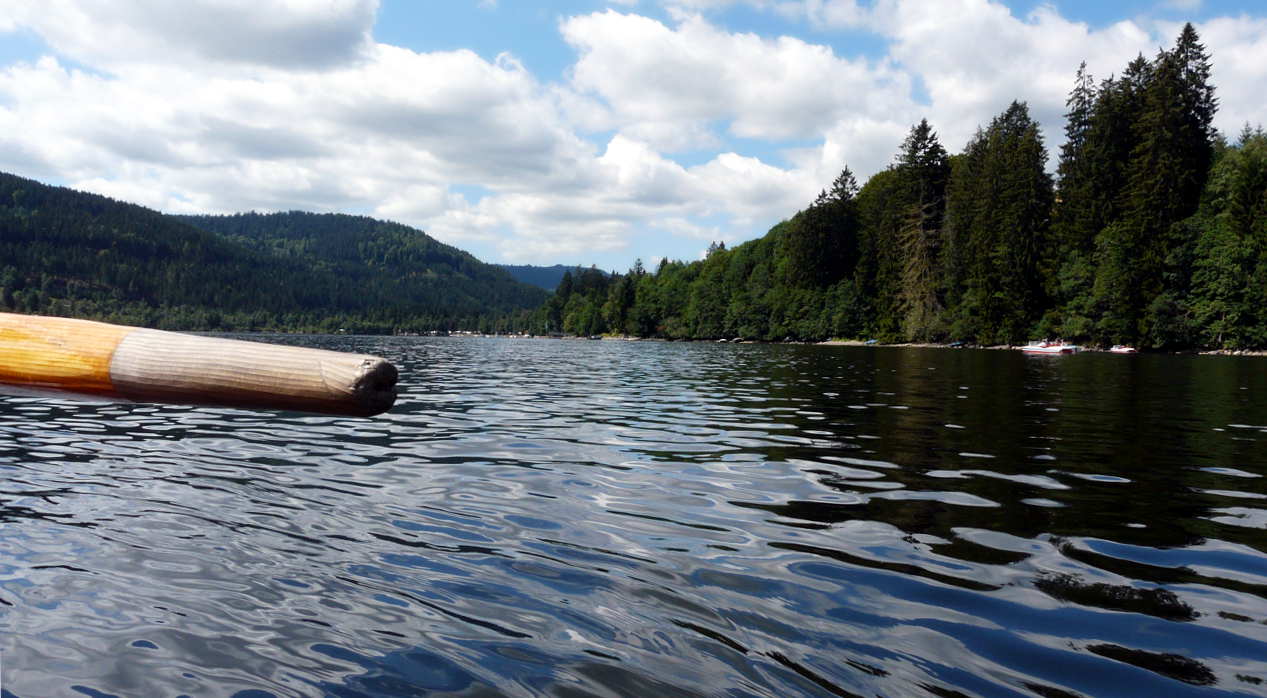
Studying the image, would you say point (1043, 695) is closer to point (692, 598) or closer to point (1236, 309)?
point (692, 598)

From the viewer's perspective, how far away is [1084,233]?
288 feet

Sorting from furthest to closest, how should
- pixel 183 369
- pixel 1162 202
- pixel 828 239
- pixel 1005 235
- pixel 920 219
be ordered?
pixel 828 239 → pixel 920 219 → pixel 1005 235 → pixel 1162 202 → pixel 183 369

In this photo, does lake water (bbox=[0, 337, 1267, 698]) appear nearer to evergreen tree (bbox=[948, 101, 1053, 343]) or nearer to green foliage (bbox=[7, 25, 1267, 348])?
green foliage (bbox=[7, 25, 1267, 348])

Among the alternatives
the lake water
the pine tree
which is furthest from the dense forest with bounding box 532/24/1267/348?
the lake water

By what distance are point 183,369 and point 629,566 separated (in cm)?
465

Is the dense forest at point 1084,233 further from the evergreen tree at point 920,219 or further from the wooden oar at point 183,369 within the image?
the wooden oar at point 183,369

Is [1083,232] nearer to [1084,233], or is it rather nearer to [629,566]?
[1084,233]

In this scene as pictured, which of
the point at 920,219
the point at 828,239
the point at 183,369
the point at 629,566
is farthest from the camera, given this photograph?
the point at 828,239

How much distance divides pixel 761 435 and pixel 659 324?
605 feet

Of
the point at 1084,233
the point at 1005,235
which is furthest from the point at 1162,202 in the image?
the point at 1005,235

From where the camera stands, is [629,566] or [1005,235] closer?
[629,566]

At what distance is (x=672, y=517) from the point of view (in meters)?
Result: 7.88

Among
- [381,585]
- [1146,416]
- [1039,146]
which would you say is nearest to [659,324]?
[1039,146]

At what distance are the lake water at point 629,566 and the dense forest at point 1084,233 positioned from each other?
2991 inches
